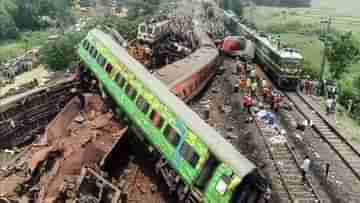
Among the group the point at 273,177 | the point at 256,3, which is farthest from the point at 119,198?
the point at 256,3

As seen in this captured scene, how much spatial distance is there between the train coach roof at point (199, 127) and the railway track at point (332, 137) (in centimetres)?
898

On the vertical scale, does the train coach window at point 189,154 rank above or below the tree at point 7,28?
below

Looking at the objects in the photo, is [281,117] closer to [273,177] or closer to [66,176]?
[273,177]

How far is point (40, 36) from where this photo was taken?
7869 centimetres

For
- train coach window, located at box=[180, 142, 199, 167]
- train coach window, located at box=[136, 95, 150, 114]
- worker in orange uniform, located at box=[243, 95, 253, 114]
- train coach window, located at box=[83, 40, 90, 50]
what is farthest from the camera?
train coach window, located at box=[83, 40, 90, 50]

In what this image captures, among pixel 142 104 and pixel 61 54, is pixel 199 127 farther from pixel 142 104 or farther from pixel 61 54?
pixel 61 54

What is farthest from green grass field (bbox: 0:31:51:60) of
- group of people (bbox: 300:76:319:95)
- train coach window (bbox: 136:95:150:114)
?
train coach window (bbox: 136:95:150:114)

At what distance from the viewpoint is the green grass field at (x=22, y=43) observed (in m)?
63.1

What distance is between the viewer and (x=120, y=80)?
733 inches

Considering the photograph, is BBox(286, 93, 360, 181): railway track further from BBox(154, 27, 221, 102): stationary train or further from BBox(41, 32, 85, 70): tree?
BBox(41, 32, 85, 70): tree

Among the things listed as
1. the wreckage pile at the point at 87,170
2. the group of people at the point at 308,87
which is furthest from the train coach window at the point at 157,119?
the group of people at the point at 308,87

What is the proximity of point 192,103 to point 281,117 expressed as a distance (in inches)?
230

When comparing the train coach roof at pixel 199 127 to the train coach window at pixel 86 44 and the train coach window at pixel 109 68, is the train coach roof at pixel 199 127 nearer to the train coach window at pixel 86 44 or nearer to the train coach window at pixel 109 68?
the train coach window at pixel 109 68

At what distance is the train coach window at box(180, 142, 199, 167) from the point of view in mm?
12211
